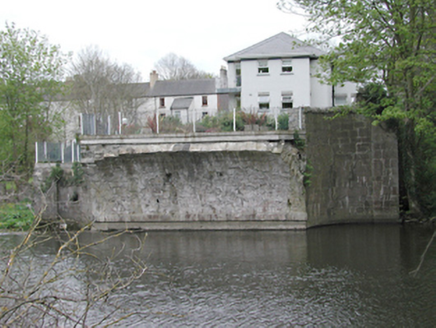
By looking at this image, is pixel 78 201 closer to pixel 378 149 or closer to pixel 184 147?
pixel 184 147

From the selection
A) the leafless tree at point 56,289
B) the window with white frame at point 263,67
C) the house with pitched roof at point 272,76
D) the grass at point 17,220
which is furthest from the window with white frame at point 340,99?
the grass at point 17,220

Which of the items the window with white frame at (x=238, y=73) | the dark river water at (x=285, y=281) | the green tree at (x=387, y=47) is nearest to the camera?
the dark river water at (x=285, y=281)

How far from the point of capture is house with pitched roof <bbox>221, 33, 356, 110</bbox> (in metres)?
27.1

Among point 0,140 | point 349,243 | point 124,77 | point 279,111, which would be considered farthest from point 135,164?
point 124,77

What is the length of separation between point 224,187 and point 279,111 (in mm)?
3528

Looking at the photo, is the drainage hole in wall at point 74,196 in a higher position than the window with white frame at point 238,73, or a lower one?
lower

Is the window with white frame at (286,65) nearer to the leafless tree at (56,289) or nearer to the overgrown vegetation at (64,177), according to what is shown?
the overgrown vegetation at (64,177)

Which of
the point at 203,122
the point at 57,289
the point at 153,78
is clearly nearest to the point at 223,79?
the point at 203,122

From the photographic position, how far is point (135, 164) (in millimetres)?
20094

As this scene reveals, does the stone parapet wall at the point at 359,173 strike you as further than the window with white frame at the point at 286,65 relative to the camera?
No

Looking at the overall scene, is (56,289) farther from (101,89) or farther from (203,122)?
(101,89)

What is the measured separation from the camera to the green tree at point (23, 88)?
87.2ft

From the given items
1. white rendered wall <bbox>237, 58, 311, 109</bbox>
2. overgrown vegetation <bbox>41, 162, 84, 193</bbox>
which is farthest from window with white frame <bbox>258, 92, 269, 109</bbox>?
overgrown vegetation <bbox>41, 162, 84, 193</bbox>

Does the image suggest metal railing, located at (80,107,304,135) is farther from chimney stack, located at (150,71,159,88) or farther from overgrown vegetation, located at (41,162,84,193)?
chimney stack, located at (150,71,159,88)
